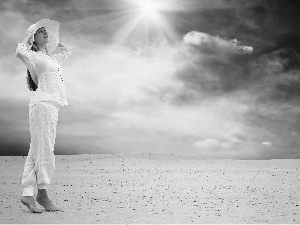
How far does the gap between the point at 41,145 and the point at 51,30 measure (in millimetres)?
1643

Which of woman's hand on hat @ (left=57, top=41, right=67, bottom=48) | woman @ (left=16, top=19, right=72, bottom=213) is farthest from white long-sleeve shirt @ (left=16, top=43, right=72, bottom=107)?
woman's hand on hat @ (left=57, top=41, right=67, bottom=48)

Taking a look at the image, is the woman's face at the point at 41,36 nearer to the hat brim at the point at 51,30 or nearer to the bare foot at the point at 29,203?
the hat brim at the point at 51,30

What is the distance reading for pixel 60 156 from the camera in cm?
1873

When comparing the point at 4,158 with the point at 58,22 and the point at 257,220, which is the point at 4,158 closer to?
the point at 58,22

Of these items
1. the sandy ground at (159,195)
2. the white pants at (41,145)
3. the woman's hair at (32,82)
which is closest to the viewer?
the sandy ground at (159,195)

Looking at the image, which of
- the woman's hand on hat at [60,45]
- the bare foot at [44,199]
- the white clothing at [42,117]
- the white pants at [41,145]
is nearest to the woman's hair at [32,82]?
the white clothing at [42,117]

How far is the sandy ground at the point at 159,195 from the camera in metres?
5.71

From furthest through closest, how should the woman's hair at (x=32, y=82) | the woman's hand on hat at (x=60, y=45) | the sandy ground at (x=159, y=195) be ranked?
the woman's hand on hat at (x=60, y=45) < the woman's hair at (x=32, y=82) < the sandy ground at (x=159, y=195)

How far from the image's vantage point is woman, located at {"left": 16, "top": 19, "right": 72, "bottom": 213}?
588 cm

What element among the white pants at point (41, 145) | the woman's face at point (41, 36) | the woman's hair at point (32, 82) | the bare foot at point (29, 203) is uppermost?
the woman's face at point (41, 36)

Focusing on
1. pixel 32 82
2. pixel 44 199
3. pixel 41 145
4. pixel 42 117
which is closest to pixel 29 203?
pixel 44 199

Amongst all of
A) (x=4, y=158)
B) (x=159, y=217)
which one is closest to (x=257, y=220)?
(x=159, y=217)

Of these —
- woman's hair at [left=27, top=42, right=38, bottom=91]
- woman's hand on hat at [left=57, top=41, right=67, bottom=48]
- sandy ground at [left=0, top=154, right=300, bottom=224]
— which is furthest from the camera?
woman's hand on hat at [left=57, top=41, right=67, bottom=48]

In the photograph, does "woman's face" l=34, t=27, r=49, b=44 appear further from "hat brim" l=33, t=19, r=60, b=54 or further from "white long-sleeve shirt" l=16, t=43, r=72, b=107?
"white long-sleeve shirt" l=16, t=43, r=72, b=107
